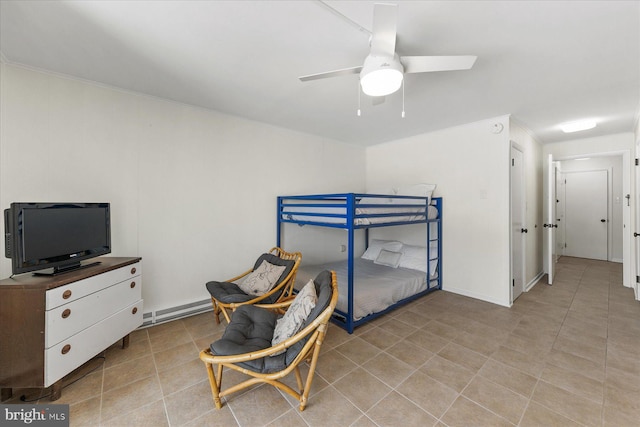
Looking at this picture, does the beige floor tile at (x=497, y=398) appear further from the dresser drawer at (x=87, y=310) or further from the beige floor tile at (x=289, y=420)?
the dresser drawer at (x=87, y=310)

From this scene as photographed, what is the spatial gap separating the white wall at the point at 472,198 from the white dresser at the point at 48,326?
4.11m

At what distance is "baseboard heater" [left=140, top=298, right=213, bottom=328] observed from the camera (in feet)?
8.45

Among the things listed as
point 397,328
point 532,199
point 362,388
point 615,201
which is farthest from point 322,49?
point 615,201

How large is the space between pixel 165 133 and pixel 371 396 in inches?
125

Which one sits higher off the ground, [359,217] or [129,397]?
[359,217]

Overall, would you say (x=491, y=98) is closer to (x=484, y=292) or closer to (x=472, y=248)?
(x=472, y=248)

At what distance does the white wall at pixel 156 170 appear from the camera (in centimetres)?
205

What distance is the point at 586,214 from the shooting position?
18.8 ft

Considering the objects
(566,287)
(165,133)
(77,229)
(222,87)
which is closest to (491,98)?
(222,87)

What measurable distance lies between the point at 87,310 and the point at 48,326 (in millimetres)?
241

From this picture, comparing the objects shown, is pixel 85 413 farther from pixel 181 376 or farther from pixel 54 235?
pixel 54 235

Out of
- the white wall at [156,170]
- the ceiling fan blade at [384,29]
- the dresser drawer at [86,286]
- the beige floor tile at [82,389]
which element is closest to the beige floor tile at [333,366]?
the beige floor tile at [82,389]

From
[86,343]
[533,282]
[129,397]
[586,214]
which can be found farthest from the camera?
[586,214]

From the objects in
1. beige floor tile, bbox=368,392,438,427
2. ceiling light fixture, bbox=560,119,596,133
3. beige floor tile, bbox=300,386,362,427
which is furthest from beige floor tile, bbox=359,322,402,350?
ceiling light fixture, bbox=560,119,596,133
